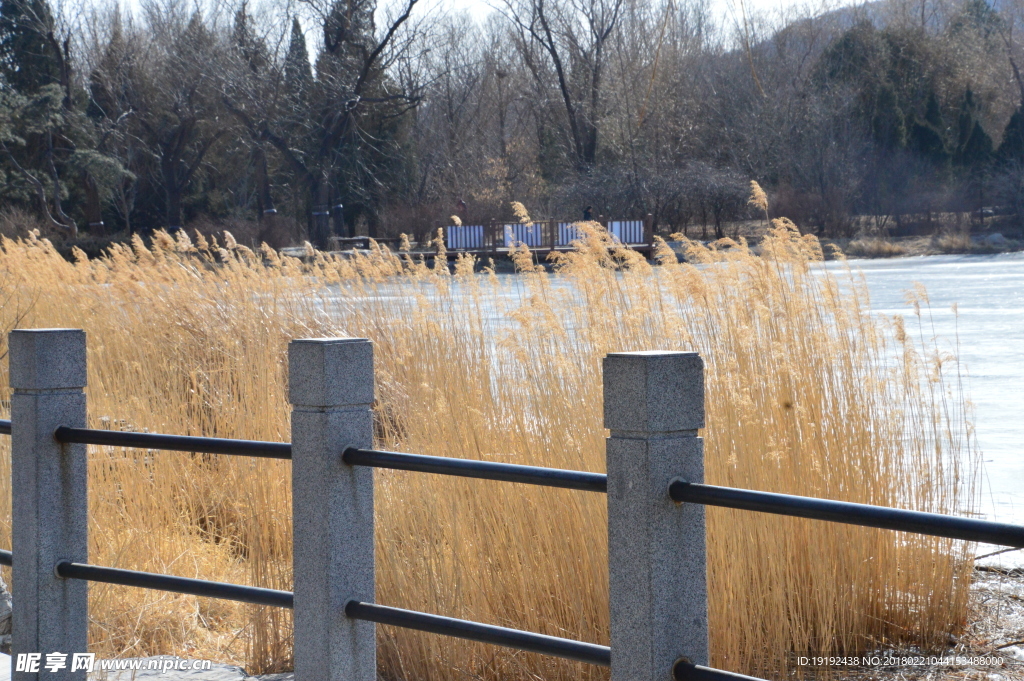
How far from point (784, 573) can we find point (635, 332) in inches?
55.4

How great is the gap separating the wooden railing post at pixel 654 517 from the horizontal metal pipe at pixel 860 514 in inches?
2.5

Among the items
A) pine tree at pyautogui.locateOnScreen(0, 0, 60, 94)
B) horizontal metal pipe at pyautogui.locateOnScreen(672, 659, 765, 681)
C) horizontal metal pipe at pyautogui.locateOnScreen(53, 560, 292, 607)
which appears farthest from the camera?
pine tree at pyautogui.locateOnScreen(0, 0, 60, 94)

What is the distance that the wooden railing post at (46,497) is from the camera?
332cm

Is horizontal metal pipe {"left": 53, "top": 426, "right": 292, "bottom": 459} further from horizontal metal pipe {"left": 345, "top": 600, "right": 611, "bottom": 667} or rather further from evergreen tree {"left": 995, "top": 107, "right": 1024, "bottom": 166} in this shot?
evergreen tree {"left": 995, "top": 107, "right": 1024, "bottom": 166}

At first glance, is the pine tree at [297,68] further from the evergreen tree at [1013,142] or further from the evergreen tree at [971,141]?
the evergreen tree at [1013,142]

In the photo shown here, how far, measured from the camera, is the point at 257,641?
178 inches

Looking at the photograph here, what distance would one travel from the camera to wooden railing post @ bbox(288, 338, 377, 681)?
2.69 meters

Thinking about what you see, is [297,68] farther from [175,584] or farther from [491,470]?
[491,470]

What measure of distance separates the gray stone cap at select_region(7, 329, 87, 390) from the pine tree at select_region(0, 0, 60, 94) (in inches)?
1743

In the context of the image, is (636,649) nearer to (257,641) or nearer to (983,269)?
(257,641)

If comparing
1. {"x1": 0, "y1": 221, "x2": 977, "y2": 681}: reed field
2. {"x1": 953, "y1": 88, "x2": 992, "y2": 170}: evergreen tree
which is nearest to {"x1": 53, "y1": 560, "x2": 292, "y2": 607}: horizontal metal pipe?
{"x1": 0, "y1": 221, "x2": 977, "y2": 681}: reed field

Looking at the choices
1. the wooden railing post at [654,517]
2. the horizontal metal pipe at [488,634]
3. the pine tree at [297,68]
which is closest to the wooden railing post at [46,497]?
the horizontal metal pipe at [488,634]

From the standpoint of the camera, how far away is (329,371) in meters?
2.67

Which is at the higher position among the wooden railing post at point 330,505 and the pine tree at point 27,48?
the pine tree at point 27,48
